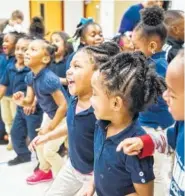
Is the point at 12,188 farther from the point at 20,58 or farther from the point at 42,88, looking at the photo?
the point at 20,58

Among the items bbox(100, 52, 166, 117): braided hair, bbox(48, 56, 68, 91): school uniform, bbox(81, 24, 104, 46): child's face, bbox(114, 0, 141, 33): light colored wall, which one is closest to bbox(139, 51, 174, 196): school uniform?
bbox(100, 52, 166, 117): braided hair

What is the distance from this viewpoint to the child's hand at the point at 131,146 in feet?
3.22

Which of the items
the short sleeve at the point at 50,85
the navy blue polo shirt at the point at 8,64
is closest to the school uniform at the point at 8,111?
the navy blue polo shirt at the point at 8,64

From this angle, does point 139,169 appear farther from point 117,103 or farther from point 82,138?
point 82,138

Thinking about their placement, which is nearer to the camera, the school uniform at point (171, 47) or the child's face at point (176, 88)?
the child's face at point (176, 88)

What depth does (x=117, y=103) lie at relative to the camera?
1101mm

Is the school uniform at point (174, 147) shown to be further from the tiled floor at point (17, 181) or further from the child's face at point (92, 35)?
the child's face at point (92, 35)

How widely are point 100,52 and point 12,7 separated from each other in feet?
17.4

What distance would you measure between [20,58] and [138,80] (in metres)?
1.72

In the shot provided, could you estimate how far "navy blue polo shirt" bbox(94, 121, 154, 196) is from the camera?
1.03m

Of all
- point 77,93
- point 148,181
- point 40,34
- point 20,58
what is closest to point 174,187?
point 148,181

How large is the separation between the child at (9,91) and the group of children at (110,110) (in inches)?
19.7

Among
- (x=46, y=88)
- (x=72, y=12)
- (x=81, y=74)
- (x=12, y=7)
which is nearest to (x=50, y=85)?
(x=46, y=88)

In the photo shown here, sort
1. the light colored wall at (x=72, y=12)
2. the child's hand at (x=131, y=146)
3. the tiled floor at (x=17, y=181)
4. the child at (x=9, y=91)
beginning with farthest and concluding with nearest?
the light colored wall at (x=72, y=12)
the child at (x=9, y=91)
the tiled floor at (x=17, y=181)
the child's hand at (x=131, y=146)
